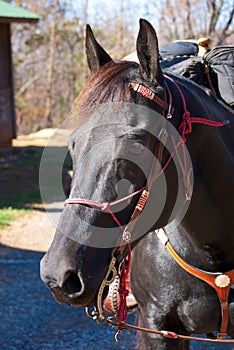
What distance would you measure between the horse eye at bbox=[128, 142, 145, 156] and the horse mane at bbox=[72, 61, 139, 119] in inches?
6.5

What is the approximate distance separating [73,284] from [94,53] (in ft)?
2.98

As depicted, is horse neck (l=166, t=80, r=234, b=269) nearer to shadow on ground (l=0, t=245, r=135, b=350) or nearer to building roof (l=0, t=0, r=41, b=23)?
shadow on ground (l=0, t=245, r=135, b=350)

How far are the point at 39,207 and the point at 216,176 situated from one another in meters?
7.47

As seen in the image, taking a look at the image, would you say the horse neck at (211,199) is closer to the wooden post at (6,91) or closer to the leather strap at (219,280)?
the leather strap at (219,280)

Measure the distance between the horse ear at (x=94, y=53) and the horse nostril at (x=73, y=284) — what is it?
82 centimetres

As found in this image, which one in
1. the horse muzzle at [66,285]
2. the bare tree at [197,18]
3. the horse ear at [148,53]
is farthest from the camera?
the bare tree at [197,18]

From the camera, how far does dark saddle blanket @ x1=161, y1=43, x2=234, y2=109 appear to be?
2.67 metres

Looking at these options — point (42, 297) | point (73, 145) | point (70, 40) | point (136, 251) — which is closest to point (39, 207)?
point (42, 297)

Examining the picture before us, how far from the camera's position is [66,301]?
1975mm

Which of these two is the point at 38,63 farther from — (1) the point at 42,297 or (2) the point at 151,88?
(2) the point at 151,88

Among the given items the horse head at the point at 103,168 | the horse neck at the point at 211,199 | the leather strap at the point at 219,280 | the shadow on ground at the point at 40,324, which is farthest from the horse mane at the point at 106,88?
the shadow on ground at the point at 40,324

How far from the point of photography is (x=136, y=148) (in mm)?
2012

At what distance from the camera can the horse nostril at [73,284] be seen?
193cm

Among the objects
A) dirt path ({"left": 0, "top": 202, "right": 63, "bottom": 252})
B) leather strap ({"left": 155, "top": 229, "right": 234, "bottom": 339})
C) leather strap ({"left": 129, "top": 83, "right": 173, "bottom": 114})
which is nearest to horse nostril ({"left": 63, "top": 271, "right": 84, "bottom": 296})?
leather strap ({"left": 129, "top": 83, "right": 173, "bottom": 114})
